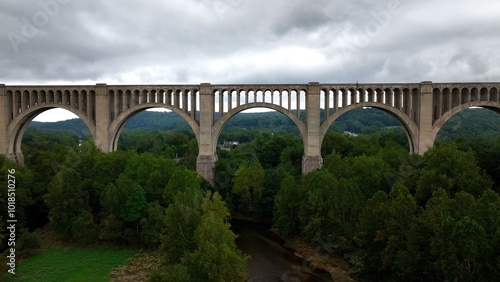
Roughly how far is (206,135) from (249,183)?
21.2 feet

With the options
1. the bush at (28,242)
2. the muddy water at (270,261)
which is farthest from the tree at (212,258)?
the bush at (28,242)

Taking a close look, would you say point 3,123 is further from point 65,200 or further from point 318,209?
point 318,209

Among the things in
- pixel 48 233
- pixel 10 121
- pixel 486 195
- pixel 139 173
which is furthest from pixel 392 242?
pixel 10 121

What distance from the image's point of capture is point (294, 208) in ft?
99.8

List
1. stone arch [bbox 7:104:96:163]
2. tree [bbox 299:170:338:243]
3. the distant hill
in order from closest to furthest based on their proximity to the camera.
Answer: tree [bbox 299:170:338:243] → stone arch [bbox 7:104:96:163] → the distant hill

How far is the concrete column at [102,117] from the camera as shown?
38.7 meters

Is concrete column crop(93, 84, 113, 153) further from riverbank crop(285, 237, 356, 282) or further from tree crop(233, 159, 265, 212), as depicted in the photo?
riverbank crop(285, 237, 356, 282)

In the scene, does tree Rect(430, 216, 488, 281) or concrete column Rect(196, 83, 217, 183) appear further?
concrete column Rect(196, 83, 217, 183)

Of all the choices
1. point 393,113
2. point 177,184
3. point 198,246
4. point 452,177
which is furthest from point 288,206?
point 393,113

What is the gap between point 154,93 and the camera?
128 ft

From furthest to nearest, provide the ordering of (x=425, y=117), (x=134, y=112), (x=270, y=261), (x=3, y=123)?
(x=134, y=112), (x=3, y=123), (x=425, y=117), (x=270, y=261)

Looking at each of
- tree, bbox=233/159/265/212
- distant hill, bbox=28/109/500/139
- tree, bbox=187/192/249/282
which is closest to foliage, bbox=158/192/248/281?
tree, bbox=187/192/249/282

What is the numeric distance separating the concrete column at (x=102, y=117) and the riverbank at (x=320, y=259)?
20945mm

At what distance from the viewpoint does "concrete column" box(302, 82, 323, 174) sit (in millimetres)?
37500
